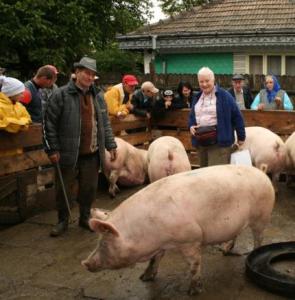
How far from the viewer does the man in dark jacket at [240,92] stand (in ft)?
27.4

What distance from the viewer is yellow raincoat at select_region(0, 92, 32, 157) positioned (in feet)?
18.7

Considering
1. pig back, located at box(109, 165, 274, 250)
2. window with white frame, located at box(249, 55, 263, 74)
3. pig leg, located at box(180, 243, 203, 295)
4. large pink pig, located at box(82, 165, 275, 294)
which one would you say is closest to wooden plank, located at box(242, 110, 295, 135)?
pig back, located at box(109, 165, 274, 250)

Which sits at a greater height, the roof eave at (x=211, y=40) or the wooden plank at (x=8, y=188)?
the roof eave at (x=211, y=40)

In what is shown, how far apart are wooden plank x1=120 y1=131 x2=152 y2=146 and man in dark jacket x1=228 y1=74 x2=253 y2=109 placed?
1.68 m

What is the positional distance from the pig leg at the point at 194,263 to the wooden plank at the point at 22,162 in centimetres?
291

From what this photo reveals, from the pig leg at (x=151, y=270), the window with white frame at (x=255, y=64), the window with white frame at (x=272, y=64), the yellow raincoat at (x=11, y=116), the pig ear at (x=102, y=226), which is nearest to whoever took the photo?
the pig ear at (x=102, y=226)

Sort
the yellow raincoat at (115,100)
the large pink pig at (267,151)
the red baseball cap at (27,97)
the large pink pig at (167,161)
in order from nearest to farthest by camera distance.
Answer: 1. the red baseball cap at (27,97)
2. the large pink pig at (167,161)
3. the large pink pig at (267,151)
4. the yellow raincoat at (115,100)

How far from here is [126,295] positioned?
172 inches

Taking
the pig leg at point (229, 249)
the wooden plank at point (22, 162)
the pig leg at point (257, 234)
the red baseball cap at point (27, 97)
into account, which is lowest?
the pig leg at point (229, 249)

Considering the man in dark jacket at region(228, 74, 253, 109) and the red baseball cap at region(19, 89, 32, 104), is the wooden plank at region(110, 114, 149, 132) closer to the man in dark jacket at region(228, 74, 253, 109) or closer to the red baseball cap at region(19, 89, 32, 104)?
the man in dark jacket at region(228, 74, 253, 109)

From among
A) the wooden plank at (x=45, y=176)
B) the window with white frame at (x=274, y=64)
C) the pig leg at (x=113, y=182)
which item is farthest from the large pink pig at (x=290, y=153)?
the window with white frame at (x=274, y=64)

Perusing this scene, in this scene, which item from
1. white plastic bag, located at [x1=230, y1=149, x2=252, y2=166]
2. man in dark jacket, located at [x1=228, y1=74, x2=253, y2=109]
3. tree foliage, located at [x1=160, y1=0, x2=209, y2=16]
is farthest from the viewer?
tree foliage, located at [x1=160, y1=0, x2=209, y2=16]

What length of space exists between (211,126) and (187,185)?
2.07m

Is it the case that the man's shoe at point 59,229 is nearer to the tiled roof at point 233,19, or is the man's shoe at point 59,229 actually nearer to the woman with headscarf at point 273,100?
the woman with headscarf at point 273,100
